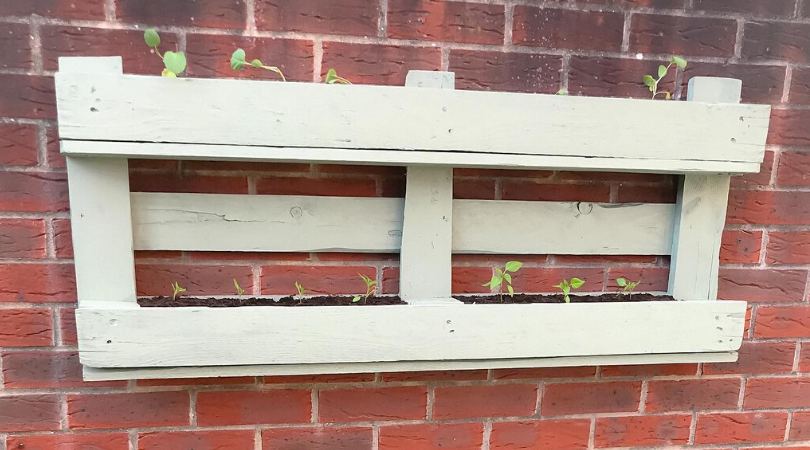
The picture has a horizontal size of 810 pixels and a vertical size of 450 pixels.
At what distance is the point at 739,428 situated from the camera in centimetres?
111

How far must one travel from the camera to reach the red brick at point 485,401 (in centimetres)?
103

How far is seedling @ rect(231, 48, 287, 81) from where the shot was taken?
794mm

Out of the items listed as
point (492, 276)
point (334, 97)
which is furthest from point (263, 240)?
point (492, 276)

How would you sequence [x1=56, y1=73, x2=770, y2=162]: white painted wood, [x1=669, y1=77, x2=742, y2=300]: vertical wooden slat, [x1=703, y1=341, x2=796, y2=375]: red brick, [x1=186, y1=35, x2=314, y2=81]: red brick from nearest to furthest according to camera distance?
1. [x1=56, y1=73, x2=770, y2=162]: white painted wood
2. [x1=186, y1=35, x2=314, y2=81]: red brick
3. [x1=669, y1=77, x2=742, y2=300]: vertical wooden slat
4. [x1=703, y1=341, x2=796, y2=375]: red brick

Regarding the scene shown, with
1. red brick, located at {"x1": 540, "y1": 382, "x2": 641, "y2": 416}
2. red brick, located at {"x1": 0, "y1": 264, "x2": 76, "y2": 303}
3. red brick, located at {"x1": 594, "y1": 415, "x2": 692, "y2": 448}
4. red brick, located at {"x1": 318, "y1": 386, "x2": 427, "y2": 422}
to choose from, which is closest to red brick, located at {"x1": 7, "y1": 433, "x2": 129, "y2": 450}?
red brick, located at {"x1": 0, "y1": 264, "x2": 76, "y2": 303}

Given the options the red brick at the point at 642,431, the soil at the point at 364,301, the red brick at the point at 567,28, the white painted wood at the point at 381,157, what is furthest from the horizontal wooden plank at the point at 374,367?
the red brick at the point at 567,28

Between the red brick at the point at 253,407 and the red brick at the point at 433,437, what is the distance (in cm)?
17

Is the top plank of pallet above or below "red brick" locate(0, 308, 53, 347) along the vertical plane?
above

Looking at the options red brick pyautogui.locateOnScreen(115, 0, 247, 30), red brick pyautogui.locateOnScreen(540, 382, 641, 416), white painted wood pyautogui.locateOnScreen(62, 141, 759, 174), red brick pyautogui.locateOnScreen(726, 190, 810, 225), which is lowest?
red brick pyautogui.locateOnScreen(540, 382, 641, 416)

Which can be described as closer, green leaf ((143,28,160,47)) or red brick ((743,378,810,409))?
green leaf ((143,28,160,47))

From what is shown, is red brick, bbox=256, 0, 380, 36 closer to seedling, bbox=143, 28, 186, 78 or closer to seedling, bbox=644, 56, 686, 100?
seedling, bbox=143, 28, 186, 78

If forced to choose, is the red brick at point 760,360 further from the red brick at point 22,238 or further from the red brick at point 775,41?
the red brick at point 22,238

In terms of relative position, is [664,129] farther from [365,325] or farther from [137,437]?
[137,437]

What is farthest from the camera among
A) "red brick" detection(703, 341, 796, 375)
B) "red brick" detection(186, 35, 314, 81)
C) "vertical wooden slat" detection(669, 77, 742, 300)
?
"red brick" detection(703, 341, 796, 375)
